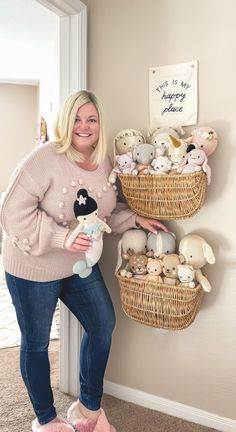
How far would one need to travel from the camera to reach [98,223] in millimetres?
1265

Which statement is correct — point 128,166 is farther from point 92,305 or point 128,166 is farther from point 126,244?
point 92,305

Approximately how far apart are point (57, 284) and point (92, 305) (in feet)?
0.57

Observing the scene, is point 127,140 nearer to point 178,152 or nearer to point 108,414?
point 178,152

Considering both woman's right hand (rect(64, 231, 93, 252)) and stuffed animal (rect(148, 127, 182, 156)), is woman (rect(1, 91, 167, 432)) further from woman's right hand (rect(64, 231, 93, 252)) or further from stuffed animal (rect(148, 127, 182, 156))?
stuffed animal (rect(148, 127, 182, 156))

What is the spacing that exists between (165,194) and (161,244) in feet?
0.71

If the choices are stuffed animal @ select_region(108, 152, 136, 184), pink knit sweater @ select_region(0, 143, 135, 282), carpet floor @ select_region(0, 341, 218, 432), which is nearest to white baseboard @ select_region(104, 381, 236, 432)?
carpet floor @ select_region(0, 341, 218, 432)

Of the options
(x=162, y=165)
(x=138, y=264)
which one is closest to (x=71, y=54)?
(x=162, y=165)

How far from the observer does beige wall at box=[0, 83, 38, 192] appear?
525cm

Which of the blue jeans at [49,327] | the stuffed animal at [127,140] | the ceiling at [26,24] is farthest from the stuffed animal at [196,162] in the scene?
the ceiling at [26,24]

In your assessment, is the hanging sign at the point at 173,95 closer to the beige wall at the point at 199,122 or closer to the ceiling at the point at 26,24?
the beige wall at the point at 199,122

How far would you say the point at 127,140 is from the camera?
4.91 ft

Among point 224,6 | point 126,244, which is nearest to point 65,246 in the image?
point 126,244

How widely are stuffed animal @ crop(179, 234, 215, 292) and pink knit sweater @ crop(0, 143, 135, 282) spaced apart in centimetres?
35

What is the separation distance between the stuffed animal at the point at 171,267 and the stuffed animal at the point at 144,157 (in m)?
0.34
